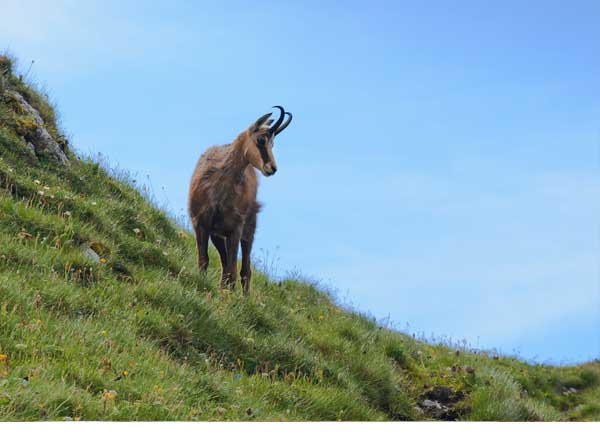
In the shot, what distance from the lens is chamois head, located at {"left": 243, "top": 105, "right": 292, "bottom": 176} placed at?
1294 cm

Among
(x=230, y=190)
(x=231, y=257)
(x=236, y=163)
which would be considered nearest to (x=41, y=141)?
(x=236, y=163)

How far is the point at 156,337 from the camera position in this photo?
9.85m

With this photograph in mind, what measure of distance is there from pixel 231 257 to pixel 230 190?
1102 mm

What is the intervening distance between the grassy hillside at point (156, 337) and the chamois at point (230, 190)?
0.50 meters

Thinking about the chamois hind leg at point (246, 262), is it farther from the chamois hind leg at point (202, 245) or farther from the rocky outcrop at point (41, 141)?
the rocky outcrop at point (41, 141)

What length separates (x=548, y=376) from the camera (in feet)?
65.7

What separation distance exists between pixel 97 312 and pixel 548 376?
13.7 metres

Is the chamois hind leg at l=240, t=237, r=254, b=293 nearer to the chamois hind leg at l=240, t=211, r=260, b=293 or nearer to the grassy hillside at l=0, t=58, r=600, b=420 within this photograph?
the chamois hind leg at l=240, t=211, r=260, b=293

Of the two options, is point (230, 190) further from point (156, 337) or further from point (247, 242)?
point (156, 337)

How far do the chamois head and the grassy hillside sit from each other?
1.94m

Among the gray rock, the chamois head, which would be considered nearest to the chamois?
the chamois head

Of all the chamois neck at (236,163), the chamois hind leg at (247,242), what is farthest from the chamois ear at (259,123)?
the chamois hind leg at (247,242)
